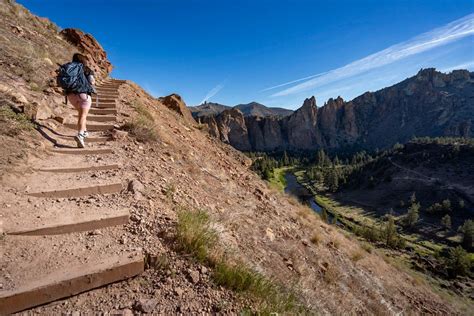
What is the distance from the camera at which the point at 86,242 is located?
3404mm

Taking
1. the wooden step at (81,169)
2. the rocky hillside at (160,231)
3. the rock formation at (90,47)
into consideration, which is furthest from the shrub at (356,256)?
the rock formation at (90,47)

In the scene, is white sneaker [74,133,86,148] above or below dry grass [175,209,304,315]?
above

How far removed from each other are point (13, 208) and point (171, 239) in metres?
2.24

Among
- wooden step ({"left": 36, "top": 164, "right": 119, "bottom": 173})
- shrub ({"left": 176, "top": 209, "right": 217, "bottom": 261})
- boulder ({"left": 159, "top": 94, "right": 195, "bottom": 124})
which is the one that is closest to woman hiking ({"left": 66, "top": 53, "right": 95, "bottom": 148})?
wooden step ({"left": 36, "top": 164, "right": 119, "bottom": 173})

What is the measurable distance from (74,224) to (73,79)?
4707 millimetres

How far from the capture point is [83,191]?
4461 millimetres

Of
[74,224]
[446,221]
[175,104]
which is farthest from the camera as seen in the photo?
[446,221]

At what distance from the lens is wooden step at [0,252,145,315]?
8.30ft

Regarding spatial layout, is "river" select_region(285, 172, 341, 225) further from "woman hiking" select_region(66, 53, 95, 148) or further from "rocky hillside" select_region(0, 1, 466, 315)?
"woman hiking" select_region(66, 53, 95, 148)

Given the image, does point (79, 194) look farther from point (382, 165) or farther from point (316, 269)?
point (382, 165)

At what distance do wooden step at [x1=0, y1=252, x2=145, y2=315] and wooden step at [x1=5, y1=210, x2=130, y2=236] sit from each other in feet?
2.44

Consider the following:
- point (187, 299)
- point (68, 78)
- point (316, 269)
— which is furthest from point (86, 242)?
point (316, 269)

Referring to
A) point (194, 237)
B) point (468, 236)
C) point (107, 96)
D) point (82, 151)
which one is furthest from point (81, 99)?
point (468, 236)

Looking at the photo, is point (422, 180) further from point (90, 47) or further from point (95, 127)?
point (95, 127)
